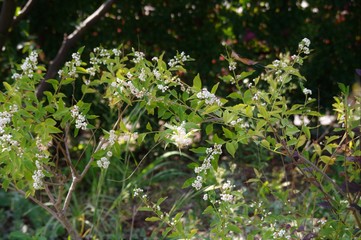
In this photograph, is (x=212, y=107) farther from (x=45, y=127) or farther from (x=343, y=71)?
(x=343, y=71)

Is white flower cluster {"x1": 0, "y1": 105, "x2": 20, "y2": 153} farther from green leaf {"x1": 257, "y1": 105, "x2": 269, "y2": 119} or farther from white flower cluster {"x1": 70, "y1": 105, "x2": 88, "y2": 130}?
green leaf {"x1": 257, "y1": 105, "x2": 269, "y2": 119}

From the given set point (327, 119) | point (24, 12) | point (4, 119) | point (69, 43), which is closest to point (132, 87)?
point (4, 119)

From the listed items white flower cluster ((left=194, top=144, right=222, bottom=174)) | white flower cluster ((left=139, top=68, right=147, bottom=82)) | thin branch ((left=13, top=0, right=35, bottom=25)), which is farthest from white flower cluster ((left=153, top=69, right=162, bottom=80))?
thin branch ((left=13, top=0, right=35, bottom=25))

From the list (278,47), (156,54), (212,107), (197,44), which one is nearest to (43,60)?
(156,54)

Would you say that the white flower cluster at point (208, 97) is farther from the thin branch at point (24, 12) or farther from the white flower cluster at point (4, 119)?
the thin branch at point (24, 12)

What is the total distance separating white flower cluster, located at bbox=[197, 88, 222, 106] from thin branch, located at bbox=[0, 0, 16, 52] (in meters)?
2.04

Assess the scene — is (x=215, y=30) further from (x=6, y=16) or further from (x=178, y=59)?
(x=178, y=59)

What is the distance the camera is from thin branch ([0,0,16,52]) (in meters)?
3.88

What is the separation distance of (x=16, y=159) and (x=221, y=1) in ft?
9.12

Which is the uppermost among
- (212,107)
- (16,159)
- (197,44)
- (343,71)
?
(212,107)

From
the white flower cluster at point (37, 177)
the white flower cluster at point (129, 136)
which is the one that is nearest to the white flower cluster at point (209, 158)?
the white flower cluster at point (129, 136)

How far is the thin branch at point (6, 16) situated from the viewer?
3.88 m

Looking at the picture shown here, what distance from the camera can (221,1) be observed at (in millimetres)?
4695

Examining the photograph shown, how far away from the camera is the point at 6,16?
3932 millimetres
